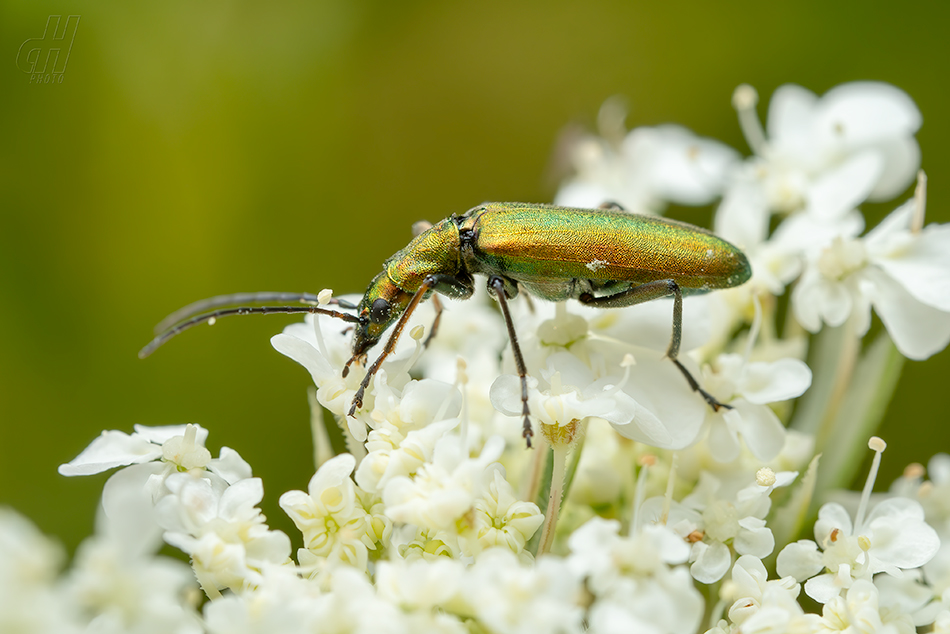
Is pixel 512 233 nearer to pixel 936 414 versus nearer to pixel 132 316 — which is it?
pixel 132 316

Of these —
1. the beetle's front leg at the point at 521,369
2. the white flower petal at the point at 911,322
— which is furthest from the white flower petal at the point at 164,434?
the white flower petal at the point at 911,322

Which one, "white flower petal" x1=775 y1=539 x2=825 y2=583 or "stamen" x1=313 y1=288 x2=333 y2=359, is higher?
"stamen" x1=313 y1=288 x2=333 y2=359

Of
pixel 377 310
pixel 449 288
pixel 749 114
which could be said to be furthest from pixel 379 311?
pixel 749 114

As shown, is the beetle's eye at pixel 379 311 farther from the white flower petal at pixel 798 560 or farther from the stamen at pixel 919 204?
the stamen at pixel 919 204

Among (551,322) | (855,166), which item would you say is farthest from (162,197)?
(855,166)

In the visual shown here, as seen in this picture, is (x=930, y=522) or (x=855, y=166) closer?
(x=930, y=522)

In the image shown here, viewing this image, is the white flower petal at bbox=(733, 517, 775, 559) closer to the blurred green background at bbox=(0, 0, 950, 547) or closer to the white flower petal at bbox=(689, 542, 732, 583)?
the white flower petal at bbox=(689, 542, 732, 583)

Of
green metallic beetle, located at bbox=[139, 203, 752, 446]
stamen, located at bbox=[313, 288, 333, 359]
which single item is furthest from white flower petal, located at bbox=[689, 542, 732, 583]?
stamen, located at bbox=[313, 288, 333, 359]
